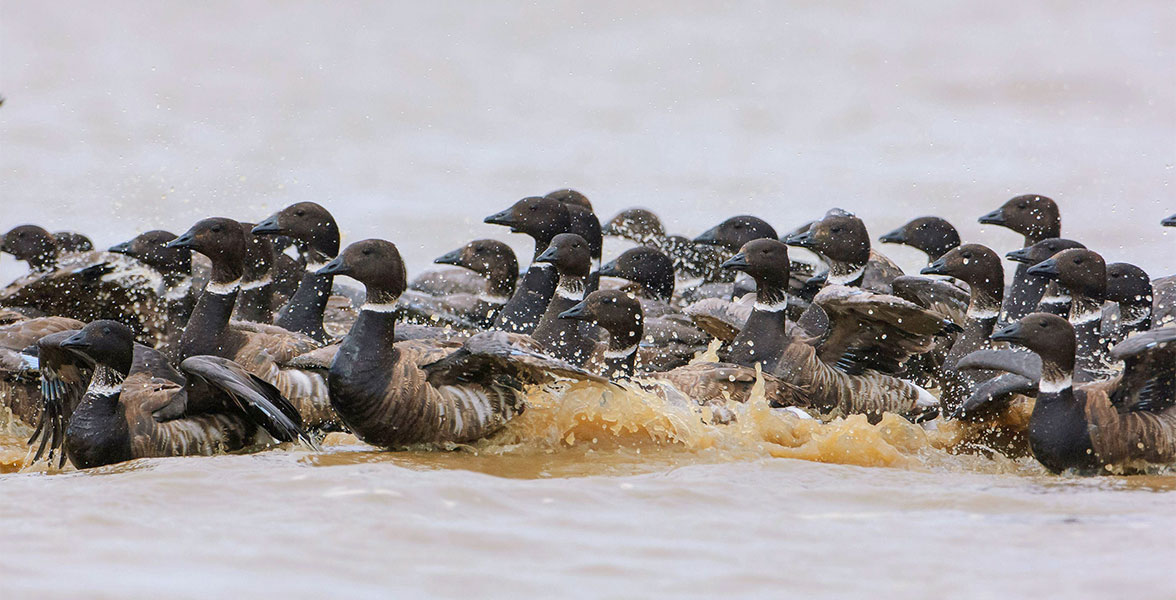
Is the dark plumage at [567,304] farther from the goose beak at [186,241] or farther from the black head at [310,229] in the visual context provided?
the goose beak at [186,241]

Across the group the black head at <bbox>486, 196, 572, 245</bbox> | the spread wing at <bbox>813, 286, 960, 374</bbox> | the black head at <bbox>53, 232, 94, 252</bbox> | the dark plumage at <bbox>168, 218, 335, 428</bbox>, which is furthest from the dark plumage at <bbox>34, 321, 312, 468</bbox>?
the black head at <bbox>53, 232, 94, 252</bbox>

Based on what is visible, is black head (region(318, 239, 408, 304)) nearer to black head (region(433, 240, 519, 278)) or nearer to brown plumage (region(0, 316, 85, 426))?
brown plumage (region(0, 316, 85, 426))

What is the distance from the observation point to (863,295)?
8953 millimetres

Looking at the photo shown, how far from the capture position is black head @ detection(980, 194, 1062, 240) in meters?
12.2

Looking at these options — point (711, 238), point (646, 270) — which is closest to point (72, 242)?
point (646, 270)

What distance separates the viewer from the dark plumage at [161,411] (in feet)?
24.2

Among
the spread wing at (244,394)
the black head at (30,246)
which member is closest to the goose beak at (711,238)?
the spread wing at (244,394)

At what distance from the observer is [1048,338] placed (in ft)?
24.8

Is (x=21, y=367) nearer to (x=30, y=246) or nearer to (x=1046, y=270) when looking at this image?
(x=30, y=246)

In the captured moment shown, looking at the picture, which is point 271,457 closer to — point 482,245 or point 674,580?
point 674,580

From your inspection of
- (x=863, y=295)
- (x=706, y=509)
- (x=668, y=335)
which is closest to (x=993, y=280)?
(x=863, y=295)

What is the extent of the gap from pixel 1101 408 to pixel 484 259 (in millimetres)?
5993

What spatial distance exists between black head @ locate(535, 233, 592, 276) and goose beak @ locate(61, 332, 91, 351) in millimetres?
3726

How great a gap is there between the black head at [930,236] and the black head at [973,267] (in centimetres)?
201
